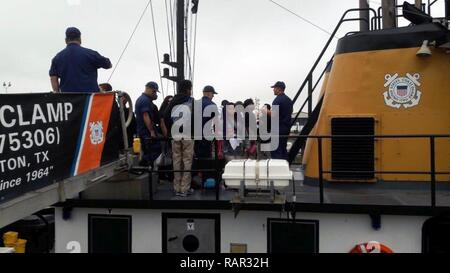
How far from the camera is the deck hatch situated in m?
5.63

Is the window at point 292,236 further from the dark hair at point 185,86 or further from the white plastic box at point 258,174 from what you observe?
the dark hair at point 185,86

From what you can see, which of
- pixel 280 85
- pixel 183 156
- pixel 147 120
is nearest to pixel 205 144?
pixel 183 156

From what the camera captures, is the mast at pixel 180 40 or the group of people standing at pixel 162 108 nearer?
the group of people standing at pixel 162 108

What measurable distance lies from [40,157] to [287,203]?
→ 2750mm

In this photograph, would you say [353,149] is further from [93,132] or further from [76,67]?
[76,67]

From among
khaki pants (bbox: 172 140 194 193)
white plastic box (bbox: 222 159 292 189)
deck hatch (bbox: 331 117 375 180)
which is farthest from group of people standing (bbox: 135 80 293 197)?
deck hatch (bbox: 331 117 375 180)

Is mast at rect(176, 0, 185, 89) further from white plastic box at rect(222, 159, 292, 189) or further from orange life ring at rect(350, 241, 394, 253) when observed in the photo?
orange life ring at rect(350, 241, 394, 253)

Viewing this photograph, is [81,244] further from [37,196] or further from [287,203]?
[287,203]

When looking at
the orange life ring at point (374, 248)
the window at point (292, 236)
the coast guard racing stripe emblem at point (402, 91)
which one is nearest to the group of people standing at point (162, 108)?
the window at point (292, 236)

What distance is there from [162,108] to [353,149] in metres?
2.98

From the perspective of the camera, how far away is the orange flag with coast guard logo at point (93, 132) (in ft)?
12.9

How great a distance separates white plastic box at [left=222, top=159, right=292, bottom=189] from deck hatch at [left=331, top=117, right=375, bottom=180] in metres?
1.60

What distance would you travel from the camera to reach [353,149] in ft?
18.5

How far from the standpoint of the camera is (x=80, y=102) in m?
3.88
